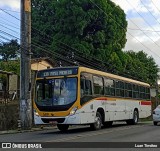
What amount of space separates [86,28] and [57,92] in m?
23.4

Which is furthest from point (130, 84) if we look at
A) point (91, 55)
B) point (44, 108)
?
point (91, 55)

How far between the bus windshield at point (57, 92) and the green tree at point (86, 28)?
2106cm

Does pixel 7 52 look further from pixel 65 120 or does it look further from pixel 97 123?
pixel 65 120

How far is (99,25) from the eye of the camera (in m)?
41.9

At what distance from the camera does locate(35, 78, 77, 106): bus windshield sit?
19.0m

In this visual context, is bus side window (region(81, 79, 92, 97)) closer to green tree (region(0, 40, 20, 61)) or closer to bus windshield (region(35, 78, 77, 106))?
bus windshield (region(35, 78, 77, 106))

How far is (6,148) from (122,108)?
45.1ft

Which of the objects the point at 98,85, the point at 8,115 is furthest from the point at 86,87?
the point at 8,115

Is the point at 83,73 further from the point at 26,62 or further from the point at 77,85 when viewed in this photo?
the point at 26,62

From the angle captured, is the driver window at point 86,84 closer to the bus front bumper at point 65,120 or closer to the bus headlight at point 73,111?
the bus headlight at point 73,111

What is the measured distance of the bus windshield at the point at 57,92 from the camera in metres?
19.0

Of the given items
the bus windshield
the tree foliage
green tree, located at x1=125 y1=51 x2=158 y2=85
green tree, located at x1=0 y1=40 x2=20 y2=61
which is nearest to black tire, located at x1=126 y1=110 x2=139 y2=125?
the bus windshield

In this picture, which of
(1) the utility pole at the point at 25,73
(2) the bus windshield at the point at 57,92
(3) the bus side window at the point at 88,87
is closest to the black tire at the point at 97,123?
(3) the bus side window at the point at 88,87

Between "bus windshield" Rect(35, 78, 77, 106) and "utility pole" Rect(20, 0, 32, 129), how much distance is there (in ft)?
12.8
